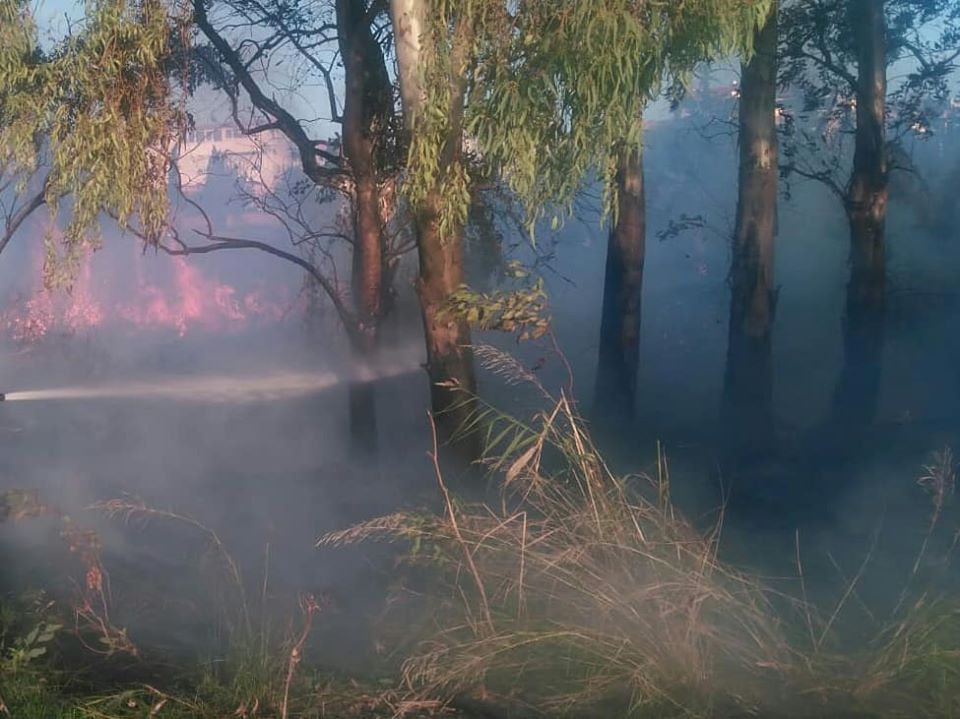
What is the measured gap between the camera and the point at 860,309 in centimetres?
1332

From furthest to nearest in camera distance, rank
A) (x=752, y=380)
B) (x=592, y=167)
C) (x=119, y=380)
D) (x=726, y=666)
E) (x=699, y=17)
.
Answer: (x=119, y=380)
(x=752, y=380)
(x=592, y=167)
(x=699, y=17)
(x=726, y=666)

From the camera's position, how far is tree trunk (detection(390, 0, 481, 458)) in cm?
714

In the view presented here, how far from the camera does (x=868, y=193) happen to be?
1266 cm

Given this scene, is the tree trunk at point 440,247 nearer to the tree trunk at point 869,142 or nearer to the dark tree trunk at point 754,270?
the dark tree trunk at point 754,270

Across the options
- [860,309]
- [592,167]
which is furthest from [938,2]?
[592,167]

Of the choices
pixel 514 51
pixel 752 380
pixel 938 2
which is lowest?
pixel 752 380

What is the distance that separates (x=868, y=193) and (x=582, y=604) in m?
8.83

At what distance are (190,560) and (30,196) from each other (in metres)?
7.10

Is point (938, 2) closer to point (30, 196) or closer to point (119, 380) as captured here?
point (30, 196)

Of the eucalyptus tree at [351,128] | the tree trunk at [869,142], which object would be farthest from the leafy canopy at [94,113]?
the tree trunk at [869,142]

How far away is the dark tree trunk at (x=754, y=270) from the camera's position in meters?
11.3

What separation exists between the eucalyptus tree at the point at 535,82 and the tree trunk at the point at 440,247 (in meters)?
0.01

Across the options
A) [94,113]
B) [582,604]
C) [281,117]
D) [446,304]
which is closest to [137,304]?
[281,117]

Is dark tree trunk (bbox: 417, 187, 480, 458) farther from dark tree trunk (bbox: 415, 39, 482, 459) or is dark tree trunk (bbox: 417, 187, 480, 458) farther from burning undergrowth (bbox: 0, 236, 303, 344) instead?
burning undergrowth (bbox: 0, 236, 303, 344)
